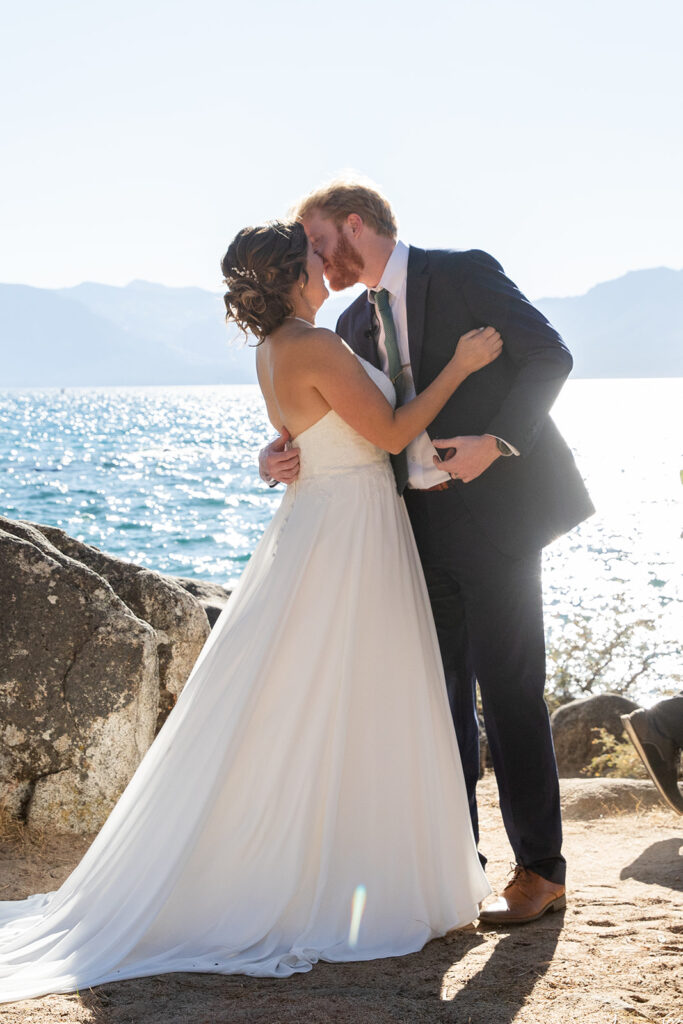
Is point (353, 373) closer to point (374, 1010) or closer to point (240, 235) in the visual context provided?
point (240, 235)

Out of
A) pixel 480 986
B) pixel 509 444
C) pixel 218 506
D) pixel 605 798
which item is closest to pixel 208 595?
pixel 605 798

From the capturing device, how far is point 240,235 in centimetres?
351

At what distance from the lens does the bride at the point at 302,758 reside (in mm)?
3064

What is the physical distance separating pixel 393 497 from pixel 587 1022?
5.90 ft

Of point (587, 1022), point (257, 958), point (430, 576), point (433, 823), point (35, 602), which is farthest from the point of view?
point (35, 602)

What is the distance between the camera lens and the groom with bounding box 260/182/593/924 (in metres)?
3.37

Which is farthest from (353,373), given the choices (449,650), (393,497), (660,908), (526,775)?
(660,908)

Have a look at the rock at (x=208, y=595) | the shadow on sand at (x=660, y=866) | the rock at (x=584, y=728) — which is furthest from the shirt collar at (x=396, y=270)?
the rock at (x=584, y=728)

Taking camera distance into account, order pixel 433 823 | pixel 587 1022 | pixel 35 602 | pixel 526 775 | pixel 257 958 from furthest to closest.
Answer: pixel 35 602, pixel 526 775, pixel 433 823, pixel 257 958, pixel 587 1022

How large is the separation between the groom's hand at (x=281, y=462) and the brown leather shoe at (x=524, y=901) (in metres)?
1.62

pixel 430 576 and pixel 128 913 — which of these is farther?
pixel 430 576

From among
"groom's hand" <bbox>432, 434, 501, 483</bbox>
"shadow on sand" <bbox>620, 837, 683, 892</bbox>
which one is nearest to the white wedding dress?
"groom's hand" <bbox>432, 434, 501, 483</bbox>

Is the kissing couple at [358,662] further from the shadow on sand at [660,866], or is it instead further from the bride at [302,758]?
the shadow on sand at [660,866]

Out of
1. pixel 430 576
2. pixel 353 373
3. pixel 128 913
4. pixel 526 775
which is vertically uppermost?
pixel 353 373
